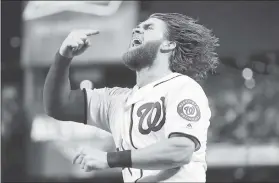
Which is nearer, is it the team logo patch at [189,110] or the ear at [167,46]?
the team logo patch at [189,110]

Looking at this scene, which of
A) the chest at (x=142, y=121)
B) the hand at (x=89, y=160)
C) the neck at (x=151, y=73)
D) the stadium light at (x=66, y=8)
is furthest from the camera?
the stadium light at (x=66, y=8)

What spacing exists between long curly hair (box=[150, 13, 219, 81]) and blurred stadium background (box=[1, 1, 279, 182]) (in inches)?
41.6

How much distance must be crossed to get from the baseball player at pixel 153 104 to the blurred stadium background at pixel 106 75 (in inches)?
40.2

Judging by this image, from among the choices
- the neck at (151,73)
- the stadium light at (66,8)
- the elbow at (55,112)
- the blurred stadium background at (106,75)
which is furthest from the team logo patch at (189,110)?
the stadium light at (66,8)

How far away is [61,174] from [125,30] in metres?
0.85

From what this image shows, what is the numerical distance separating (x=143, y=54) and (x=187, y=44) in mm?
137

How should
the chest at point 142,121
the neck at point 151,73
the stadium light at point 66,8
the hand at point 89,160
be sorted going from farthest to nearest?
the stadium light at point 66,8, the neck at point 151,73, the chest at point 142,121, the hand at point 89,160

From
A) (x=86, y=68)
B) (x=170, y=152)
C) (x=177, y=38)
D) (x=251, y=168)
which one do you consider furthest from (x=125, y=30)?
(x=170, y=152)

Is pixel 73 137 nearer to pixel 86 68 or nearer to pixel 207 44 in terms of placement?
pixel 86 68

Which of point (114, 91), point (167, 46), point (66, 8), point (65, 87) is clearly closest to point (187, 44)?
point (167, 46)

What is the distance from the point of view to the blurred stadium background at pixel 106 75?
2.57 metres

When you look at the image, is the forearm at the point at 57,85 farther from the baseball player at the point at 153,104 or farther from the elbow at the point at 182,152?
the elbow at the point at 182,152

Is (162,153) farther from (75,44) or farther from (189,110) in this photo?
(75,44)

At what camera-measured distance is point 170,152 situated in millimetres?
1246
